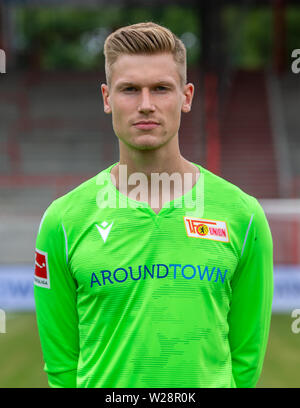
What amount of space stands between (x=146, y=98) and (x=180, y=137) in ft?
51.9

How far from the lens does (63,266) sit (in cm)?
215

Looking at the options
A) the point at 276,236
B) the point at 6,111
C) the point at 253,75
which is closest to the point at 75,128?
the point at 6,111

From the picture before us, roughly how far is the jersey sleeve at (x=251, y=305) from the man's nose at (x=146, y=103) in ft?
1.61

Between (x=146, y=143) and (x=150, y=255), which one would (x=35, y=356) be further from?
(x=146, y=143)

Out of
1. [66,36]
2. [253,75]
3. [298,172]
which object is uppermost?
[66,36]

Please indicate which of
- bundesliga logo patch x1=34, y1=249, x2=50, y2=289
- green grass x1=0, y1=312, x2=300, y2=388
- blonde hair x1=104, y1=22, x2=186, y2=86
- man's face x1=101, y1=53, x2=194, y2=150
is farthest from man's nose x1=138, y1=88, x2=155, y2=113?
green grass x1=0, y1=312, x2=300, y2=388

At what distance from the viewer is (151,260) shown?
201 centimetres

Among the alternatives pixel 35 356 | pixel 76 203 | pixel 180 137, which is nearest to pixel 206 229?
pixel 76 203

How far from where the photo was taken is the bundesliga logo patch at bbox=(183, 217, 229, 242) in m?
2.07

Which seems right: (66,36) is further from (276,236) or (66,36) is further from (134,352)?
(134,352)

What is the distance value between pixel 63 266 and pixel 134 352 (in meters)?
0.37

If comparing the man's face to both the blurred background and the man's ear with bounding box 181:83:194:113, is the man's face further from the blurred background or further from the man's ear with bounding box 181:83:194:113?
the blurred background
